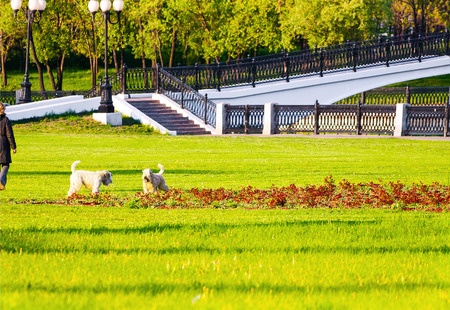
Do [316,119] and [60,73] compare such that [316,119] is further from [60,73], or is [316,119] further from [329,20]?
[60,73]

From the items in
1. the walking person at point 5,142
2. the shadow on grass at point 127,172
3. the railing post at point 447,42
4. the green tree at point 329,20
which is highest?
the green tree at point 329,20

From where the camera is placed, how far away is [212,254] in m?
9.63

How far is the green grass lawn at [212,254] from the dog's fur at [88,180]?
322 mm

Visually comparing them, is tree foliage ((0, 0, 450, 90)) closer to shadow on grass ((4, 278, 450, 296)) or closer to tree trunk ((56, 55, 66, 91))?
tree trunk ((56, 55, 66, 91))

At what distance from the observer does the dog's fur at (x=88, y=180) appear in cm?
1691

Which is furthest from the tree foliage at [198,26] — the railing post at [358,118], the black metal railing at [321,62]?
the railing post at [358,118]

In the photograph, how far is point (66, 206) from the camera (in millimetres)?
15359

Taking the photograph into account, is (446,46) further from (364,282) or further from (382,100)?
(364,282)

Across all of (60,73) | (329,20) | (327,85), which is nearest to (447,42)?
(327,85)

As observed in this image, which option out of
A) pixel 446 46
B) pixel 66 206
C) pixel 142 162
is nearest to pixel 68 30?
pixel 446 46

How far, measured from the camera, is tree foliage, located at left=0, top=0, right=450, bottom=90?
2345 inches

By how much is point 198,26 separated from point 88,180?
46428 mm

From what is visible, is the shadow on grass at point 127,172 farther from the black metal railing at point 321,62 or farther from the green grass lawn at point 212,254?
the black metal railing at point 321,62

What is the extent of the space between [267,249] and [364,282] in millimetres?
2139
